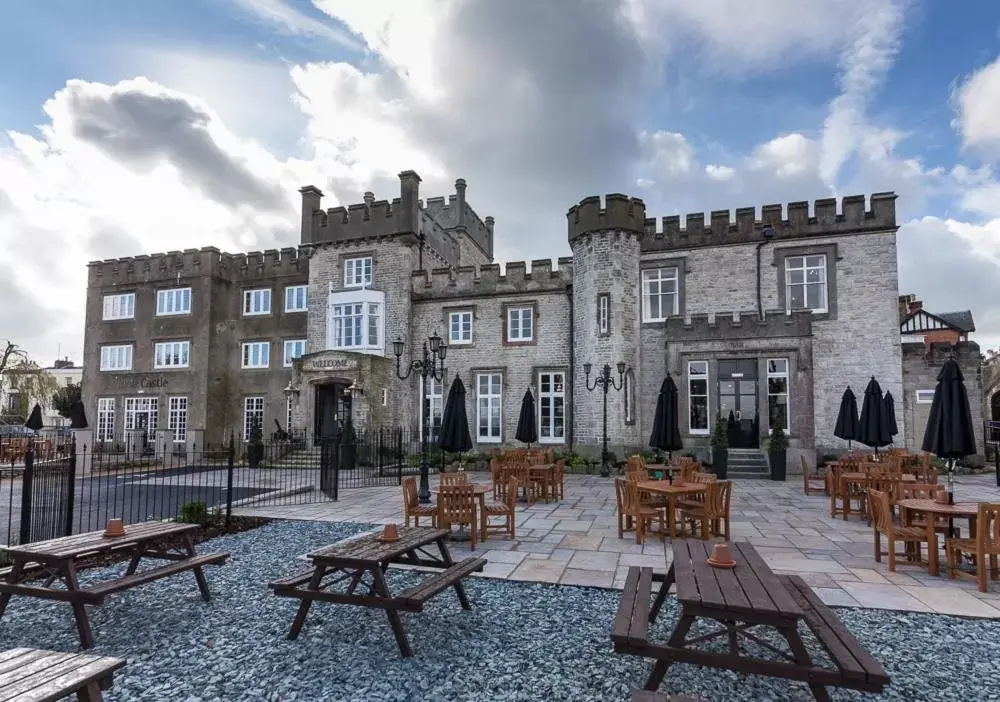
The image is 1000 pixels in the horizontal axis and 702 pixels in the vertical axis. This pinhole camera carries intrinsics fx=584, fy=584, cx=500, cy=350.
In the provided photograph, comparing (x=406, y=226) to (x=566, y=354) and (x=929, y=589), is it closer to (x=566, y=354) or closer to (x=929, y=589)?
(x=566, y=354)

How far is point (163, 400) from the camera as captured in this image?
2689cm

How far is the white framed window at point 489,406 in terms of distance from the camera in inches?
860

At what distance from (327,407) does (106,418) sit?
1263 centimetres

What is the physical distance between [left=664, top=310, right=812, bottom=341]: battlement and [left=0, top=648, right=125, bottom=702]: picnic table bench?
18.3 metres

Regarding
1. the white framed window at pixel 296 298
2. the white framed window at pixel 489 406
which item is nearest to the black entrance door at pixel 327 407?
the white framed window at pixel 296 298

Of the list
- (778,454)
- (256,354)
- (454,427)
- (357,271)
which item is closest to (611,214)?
(778,454)

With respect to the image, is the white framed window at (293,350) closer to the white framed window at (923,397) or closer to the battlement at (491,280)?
the battlement at (491,280)

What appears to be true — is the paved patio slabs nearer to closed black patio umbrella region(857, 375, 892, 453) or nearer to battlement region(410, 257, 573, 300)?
closed black patio umbrella region(857, 375, 892, 453)

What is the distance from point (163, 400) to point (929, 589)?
2887 centimetres

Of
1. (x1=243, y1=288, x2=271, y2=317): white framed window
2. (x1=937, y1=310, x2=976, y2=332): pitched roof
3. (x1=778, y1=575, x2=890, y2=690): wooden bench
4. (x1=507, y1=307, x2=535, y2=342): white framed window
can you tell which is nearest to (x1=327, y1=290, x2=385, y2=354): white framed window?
(x1=243, y1=288, x2=271, y2=317): white framed window

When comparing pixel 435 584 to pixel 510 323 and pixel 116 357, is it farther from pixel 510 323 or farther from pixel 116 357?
pixel 116 357

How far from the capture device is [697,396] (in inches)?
754

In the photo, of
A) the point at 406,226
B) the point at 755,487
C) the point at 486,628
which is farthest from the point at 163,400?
the point at 486,628

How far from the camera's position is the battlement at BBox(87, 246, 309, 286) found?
26688 mm
